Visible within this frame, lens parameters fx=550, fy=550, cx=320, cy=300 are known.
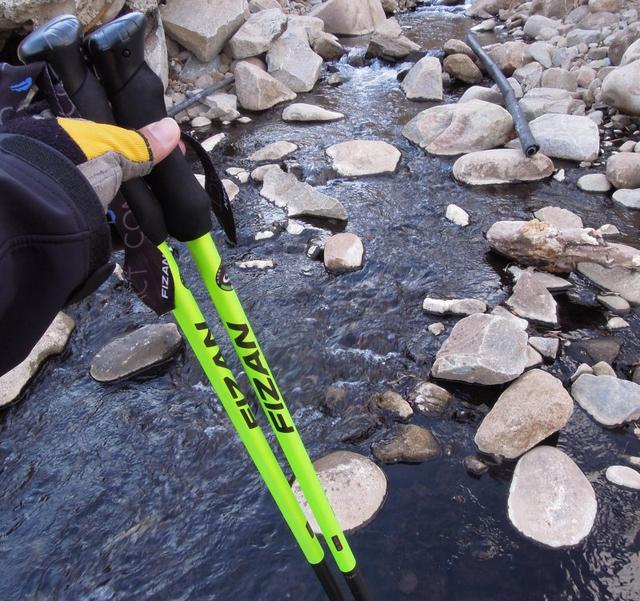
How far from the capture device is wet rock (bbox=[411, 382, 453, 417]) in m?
3.45

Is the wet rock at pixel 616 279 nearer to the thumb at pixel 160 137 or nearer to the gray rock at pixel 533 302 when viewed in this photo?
the gray rock at pixel 533 302

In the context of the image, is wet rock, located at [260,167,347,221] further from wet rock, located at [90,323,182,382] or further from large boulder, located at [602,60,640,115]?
large boulder, located at [602,60,640,115]

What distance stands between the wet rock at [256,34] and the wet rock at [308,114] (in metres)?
1.92

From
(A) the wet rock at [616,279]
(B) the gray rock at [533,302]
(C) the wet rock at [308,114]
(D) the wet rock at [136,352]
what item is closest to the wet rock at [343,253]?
(B) the gray rock at [533,302]

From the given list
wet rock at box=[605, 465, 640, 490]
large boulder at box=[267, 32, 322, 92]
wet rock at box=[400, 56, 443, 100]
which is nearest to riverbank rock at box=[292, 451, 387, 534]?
wet rock at box=[605, 465, 640, 490]

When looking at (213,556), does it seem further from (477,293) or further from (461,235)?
(461,235)

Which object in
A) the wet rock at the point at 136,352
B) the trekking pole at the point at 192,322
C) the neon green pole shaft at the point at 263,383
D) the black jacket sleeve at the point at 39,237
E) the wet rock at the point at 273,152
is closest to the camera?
the black jacket sleeve at the point at 39,237

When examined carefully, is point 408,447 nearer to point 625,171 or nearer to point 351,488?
point 351,488

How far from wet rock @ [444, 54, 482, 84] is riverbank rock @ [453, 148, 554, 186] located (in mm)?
3551

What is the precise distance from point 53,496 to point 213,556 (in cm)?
105

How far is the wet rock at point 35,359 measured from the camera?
3.77m

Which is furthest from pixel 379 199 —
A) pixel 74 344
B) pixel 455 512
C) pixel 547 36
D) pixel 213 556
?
pixel 547 36

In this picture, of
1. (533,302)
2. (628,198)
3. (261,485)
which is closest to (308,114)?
(628,198)

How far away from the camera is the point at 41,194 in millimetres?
1122
